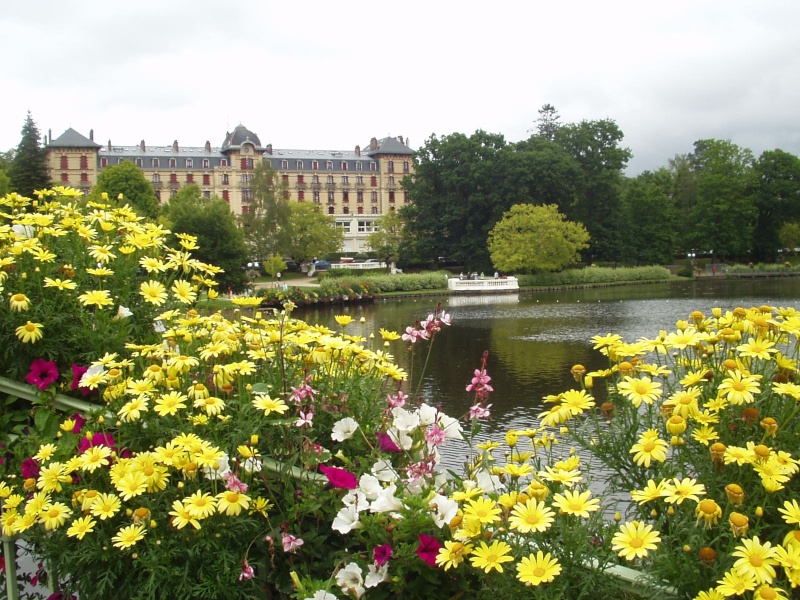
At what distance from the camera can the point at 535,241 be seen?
44.3 metres

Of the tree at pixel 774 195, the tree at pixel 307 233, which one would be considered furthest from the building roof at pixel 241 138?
the tree at pixel 774 195

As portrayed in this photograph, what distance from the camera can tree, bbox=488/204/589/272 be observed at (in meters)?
44.1

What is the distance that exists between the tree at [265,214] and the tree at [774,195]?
38.0 metres

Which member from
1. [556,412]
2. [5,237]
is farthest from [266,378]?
[5,237]

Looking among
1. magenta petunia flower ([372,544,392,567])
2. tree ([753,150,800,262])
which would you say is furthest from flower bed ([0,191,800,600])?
tree ([753,150,800,262])

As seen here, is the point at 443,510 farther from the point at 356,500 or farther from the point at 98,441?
the point at 98,441

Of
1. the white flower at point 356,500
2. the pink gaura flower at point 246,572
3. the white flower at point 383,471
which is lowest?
the pink gaura flower at point 246,572

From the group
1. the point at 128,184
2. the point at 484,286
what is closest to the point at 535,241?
the point at 484,286

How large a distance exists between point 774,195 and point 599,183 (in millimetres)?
16354

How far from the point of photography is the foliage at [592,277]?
143ft

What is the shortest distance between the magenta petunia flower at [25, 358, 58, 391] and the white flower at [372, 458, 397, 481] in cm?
128

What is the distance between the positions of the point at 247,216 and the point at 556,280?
74.7 ft

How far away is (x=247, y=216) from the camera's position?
50.8 m

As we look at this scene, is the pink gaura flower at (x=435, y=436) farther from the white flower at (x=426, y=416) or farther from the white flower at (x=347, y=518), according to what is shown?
the white flower at (x=347, y=518)
